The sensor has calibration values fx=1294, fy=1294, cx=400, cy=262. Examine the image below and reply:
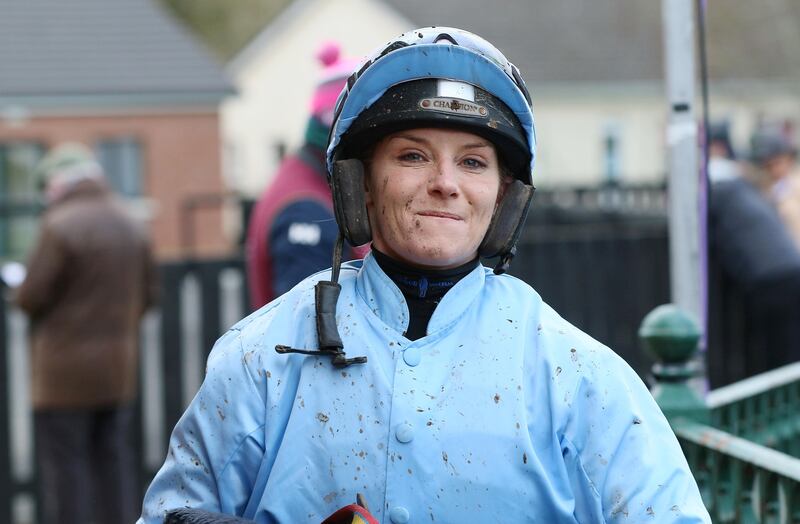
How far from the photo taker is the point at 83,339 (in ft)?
21.6

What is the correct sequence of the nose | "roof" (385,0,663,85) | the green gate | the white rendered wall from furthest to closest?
"roof" (385,0,663,85), the white rendered wall, the green gate, the nose

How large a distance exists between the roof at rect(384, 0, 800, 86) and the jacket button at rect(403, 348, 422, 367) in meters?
34.7

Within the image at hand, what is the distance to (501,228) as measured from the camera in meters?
2.36

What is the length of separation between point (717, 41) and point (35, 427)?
30419 millimetres

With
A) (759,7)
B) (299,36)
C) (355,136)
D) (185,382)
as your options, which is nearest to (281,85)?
(299,36)

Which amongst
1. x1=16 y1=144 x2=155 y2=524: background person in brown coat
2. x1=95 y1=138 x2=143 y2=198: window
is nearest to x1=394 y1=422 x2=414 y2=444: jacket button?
x1=16 y1=144 x2=155 y2=524: background person in brown coat

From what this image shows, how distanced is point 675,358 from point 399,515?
160 cm

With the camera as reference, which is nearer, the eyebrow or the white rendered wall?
the eyebrow

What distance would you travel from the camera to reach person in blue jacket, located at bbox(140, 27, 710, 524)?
2129 mm

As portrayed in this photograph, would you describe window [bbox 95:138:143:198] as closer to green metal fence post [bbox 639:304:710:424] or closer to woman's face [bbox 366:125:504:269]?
green metal fence post [bbox 639:304:710:424]

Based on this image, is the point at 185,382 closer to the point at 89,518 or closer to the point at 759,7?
the point at 89,518

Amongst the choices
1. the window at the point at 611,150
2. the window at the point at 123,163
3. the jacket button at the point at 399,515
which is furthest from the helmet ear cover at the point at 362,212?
the window at the point at 611,150

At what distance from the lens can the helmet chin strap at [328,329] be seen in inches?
87.3

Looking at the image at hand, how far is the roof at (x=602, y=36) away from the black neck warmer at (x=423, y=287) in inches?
1363
